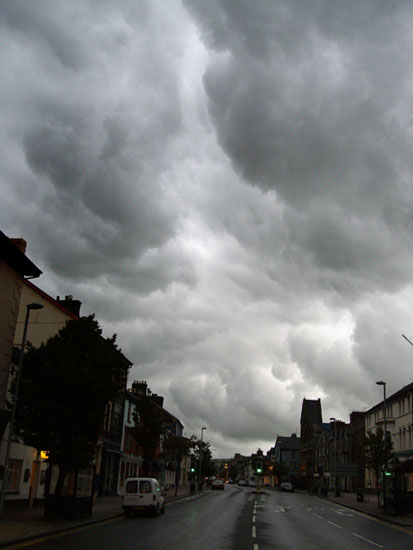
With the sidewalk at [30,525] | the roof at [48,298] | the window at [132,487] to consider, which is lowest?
the sidewalk at [30,525]

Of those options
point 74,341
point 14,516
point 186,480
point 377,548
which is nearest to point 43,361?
point 74,341

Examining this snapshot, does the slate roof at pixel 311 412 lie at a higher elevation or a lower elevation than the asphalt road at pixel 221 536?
higher

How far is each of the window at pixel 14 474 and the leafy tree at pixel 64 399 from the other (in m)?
5.57

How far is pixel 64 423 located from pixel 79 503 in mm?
4461

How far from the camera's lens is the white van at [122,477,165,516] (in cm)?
2764

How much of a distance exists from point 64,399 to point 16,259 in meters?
7.63

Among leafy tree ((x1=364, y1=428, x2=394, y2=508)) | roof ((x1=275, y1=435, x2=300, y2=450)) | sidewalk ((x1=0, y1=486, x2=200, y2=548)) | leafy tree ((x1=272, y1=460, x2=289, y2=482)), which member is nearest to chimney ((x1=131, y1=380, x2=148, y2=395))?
leafy tree ((x1=364, y1=428, x2=394, y2=508))

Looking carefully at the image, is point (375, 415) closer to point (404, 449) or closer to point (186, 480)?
point (404, 449)

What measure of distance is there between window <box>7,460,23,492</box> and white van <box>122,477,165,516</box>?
5.71 metres

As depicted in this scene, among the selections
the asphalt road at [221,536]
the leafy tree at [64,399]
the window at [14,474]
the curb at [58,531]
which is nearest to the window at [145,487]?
the asphalt road at [221,536]

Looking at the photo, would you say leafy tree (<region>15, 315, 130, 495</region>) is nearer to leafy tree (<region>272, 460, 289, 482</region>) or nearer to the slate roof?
leafy tree (<region>272, 460, 289, 482</region>)

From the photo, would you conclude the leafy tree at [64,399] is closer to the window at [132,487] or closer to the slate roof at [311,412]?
the window at [132,487]

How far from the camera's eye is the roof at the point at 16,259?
25031 millimetres

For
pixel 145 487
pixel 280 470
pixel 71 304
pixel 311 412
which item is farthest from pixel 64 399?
pixel 311 412
